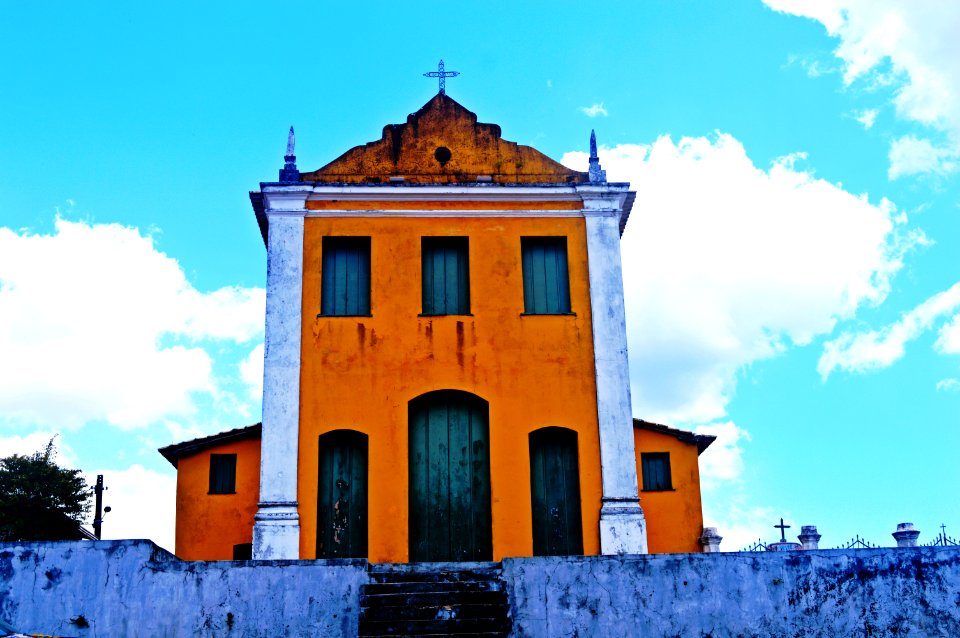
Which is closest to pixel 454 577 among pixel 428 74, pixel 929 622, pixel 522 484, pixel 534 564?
pixel 534 564

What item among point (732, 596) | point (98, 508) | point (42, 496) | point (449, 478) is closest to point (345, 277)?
point (449, 478)

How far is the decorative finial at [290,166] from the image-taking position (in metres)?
16.5

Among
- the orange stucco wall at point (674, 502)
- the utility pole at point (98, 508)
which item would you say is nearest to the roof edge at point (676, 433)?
the orange stucco wall at point (674, 502)

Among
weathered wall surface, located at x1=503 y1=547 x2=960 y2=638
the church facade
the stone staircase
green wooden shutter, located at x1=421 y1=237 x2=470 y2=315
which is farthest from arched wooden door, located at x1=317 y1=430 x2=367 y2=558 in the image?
weathered wall surface, located at x1=503 y1=547 x2=960 y2=638

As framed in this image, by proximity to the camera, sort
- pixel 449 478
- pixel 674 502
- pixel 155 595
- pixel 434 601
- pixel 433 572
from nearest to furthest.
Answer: pixel 155 595 → pixel 434 601 → pixel 433 572 → pixel 449 478 → pixel 674 502

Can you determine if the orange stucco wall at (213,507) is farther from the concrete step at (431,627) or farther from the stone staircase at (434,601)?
the concrete step at (431,627)

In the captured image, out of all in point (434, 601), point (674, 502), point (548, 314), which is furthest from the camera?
point (674, 502)

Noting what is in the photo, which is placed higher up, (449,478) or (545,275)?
(545,275)

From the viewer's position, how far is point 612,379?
623 inches

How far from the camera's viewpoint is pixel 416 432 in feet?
51.3

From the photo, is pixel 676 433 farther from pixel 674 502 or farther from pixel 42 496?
pixel 42 496

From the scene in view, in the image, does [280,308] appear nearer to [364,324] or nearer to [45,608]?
[364,324]

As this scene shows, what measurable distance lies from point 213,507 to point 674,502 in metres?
7.83

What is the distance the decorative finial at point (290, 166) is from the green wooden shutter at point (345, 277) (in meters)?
1.12
